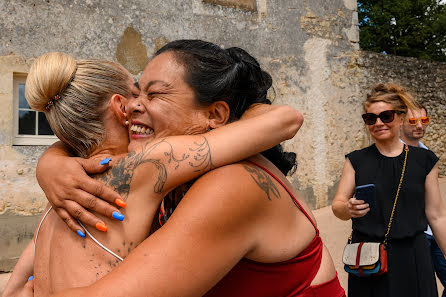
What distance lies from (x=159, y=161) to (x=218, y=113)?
45 cm

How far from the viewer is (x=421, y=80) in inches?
392

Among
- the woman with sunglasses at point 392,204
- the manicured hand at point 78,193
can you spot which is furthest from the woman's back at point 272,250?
the woman with sunglasses at point 392,204

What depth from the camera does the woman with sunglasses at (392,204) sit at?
9.82ft

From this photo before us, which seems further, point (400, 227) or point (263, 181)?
point (400, 227)

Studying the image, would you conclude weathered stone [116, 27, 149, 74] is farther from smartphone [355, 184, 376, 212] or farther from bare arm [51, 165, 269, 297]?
bare arm [51, 165, 269, 297]

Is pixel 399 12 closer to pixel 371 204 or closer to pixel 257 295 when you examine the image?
pixel 371 204

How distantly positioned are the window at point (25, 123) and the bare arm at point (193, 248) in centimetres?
566

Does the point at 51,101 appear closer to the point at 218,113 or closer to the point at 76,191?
the point at 76,191

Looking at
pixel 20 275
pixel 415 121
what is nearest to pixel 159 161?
pixel 20 275

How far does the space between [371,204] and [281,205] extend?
188 centimetres

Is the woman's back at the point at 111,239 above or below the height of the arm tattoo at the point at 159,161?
below

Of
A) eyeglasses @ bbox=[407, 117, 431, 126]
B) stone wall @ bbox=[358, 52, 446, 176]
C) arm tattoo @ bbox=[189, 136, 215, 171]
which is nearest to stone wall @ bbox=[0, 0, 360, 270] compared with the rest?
stone wall @ bbox=[358, 52, 446, 176]

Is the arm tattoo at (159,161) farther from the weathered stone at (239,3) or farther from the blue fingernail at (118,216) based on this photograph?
the weathered stone at (239,3)

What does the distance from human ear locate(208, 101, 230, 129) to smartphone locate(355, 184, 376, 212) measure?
5.48 feet
